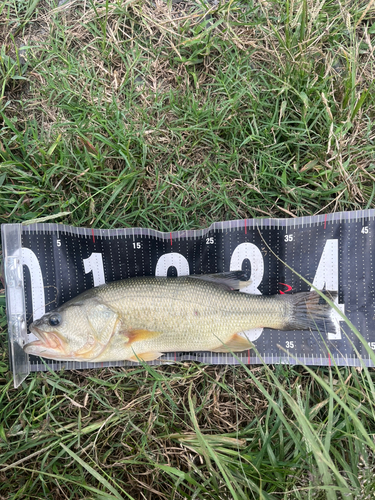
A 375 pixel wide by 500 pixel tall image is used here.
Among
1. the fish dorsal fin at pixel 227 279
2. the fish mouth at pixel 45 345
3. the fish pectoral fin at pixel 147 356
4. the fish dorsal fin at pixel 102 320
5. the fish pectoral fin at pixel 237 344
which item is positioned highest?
the fish dorsal fin at pixel 227 279

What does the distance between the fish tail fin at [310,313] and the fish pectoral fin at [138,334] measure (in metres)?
1.09

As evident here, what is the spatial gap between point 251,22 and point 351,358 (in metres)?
3.00

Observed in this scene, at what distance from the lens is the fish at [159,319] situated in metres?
2.76

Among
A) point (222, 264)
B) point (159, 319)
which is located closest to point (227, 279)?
point (222, 264)

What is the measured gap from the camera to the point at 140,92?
308 cm

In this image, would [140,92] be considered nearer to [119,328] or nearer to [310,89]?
[310,89]

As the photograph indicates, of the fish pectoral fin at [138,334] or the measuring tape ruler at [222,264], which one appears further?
the measuring tape ruler at [222,264]

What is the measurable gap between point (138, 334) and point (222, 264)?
92cm

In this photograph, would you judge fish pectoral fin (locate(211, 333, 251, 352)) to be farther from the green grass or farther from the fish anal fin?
the fish anal fin

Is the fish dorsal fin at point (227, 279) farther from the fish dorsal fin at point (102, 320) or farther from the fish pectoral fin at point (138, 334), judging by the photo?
the fish dorsal fin at point (102, 320)

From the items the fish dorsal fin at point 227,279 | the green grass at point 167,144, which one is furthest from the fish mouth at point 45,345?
the fish dorsal fin at point 227,279

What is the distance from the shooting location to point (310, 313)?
114 inches

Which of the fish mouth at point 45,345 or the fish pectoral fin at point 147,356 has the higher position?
the fish mouth at point 45,345

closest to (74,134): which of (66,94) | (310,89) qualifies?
(66,94)
